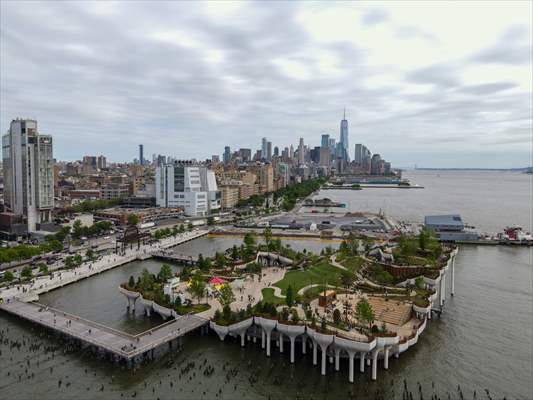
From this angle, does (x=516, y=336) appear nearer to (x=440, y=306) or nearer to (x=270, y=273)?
(x=440, y=306)

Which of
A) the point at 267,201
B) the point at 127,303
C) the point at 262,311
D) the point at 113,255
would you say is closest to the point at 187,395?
the point at 262,311

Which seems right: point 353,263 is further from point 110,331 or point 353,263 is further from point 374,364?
point 110,331

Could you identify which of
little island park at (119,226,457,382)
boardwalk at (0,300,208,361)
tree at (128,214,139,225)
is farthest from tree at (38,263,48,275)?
tree at (128,214,139,225)

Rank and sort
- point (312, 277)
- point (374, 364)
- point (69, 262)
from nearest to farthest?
point (374, 364) → point (312, 277) → point (69, 262)

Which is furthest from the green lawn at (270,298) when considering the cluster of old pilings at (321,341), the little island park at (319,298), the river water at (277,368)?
the river water at (277,368)

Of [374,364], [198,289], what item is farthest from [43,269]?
[374,364]

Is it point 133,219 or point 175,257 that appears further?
point 133,219

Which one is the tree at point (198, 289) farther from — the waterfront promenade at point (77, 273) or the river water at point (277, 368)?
the waterfront promenade at point (77, 273)
